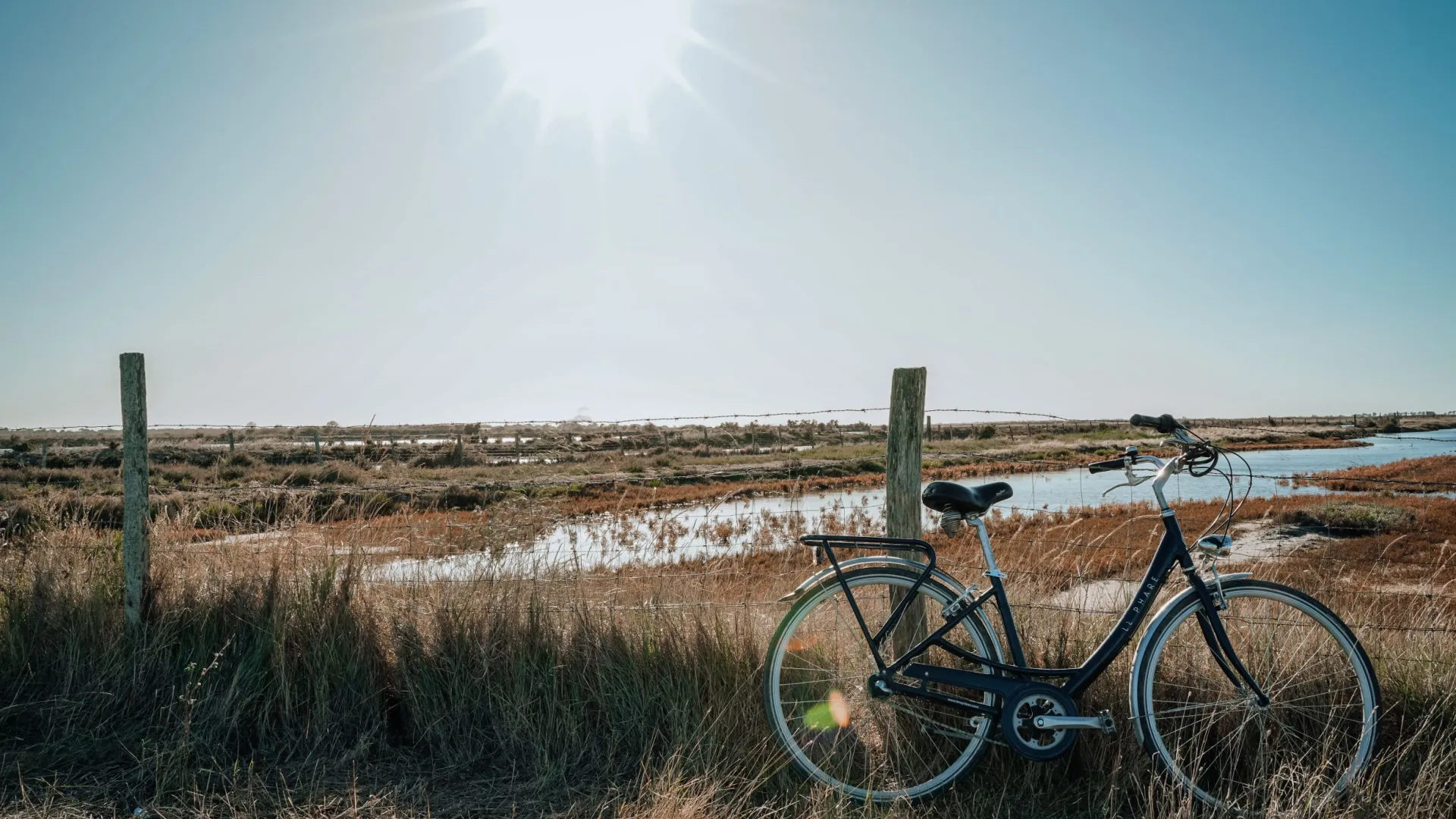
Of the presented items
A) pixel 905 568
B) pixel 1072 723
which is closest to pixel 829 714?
pixel 905 568

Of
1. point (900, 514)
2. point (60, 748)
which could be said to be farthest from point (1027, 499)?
point (60, 748)

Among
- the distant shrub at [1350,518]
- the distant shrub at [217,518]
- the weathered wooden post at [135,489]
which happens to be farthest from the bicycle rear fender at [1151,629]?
the distant shrub at [1350,518]

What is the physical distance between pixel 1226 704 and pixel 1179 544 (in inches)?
26.8

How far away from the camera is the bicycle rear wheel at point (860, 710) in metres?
3.09

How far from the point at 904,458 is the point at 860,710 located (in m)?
1.20

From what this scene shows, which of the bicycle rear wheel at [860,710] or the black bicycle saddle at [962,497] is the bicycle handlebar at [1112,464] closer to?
the black bicycle saddle at [962,497]

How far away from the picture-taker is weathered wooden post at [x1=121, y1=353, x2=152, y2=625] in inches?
172

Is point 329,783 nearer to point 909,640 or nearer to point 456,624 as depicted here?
point 456,624

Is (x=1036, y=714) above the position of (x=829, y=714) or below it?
above

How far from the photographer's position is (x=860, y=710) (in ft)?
11.0

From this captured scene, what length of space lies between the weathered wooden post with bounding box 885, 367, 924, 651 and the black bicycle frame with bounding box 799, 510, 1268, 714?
1.74 ft

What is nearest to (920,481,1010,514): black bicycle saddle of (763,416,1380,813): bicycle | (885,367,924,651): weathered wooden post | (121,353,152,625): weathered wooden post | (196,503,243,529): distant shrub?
(763,416,1380,813): bicycle

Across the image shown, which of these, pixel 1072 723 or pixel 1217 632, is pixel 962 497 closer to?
pixel 1072 723

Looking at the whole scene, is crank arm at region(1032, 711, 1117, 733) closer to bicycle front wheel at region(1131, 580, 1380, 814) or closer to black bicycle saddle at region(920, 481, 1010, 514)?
bicycle front wheel at region(1131, 580, 1380, 814)
